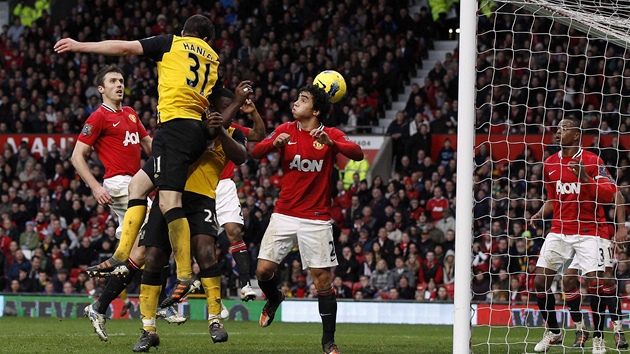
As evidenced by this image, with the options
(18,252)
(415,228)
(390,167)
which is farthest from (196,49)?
(390,167)

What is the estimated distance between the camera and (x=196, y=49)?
8.66 meters

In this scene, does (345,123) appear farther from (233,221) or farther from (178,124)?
(178,124)

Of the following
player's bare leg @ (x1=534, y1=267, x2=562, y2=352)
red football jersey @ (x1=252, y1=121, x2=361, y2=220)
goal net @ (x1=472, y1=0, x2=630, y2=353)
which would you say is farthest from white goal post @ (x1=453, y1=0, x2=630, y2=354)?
red football jersey @ (x1=252, y1=121, x2=361, y2=220)

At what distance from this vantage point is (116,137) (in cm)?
1061

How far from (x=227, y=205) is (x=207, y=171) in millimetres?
2939

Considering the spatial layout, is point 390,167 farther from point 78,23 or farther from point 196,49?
point 196,49

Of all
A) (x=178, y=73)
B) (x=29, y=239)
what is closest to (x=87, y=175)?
Answer: (x=178, y=73)

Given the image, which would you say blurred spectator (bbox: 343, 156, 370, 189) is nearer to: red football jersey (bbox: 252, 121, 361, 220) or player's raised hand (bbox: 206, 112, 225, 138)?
red football jersey (bbox: 252, 121, 361, 220)

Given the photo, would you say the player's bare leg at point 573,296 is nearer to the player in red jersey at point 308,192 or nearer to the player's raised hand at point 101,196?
the player in red jersey at point 308,192

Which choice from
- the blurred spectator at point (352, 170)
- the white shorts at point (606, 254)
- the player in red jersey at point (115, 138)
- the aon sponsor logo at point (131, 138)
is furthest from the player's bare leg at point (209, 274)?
the blurred spectator at point (352, 170)

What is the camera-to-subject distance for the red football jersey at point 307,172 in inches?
357

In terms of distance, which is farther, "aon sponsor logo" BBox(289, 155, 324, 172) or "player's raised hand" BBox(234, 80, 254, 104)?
"aon sponsor logo" BBox(289, 155, 324, 172)

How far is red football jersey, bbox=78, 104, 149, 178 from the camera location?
10.5 meters

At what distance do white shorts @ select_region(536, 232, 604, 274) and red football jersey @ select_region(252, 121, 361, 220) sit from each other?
10.2 feet
